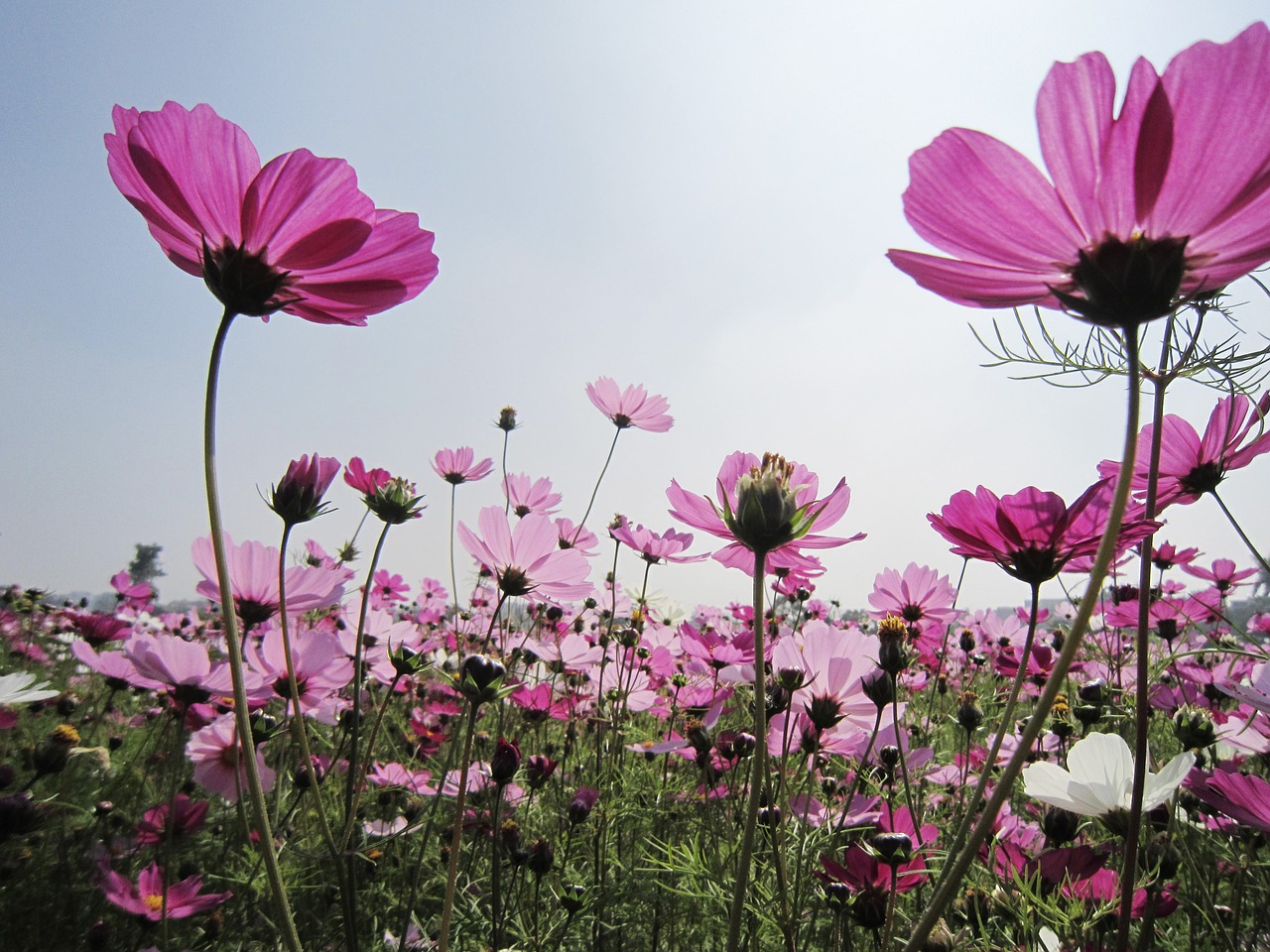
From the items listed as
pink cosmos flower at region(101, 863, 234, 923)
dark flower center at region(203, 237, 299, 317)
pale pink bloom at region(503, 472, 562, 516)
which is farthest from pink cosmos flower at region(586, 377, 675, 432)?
dark flower center at region(203, 237, 299, 317)

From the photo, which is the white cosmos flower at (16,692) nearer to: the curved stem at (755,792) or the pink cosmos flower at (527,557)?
the pink cosmos flower at (527,557)

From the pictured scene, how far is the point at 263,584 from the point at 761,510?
0.77 m

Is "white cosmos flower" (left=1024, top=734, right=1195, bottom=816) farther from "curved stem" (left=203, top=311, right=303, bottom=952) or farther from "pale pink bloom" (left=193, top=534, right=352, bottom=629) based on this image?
"pale pink bloom" (left=193, top=534, right=352, bottom=629)

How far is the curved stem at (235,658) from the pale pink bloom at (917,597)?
53.8 inches

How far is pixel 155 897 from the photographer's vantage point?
1113 millimetres

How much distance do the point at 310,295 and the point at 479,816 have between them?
1.21 m

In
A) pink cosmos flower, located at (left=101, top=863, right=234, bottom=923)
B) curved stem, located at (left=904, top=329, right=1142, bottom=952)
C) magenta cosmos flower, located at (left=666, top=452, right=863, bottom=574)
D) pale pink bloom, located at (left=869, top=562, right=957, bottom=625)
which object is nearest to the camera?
curved stem, located at (left=904, top=329, right=1142, bottom=952)

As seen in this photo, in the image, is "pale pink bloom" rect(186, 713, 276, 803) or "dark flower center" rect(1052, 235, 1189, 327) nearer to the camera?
"dark flower center" rect(1052, 235, 1189, 327)

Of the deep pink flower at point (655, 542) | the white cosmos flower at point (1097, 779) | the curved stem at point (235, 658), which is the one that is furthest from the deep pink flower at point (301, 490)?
the deep pink flower at point (655, 542)

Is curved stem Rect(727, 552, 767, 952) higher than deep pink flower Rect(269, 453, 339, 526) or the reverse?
the reverse

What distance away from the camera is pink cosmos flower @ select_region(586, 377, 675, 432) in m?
2.26

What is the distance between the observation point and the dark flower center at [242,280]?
1.45 ft

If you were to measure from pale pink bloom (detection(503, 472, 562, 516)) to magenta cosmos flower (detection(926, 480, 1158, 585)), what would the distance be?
171cm

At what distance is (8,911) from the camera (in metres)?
1.24
